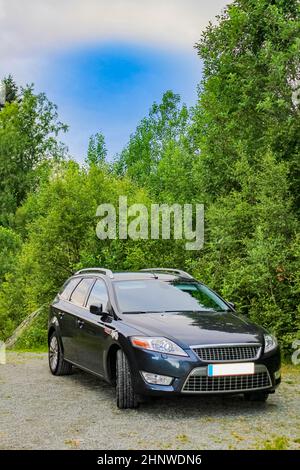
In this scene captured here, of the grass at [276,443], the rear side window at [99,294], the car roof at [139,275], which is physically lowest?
the grass at [276,443]

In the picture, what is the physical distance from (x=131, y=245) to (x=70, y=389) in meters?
11.7

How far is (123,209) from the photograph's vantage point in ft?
75.4

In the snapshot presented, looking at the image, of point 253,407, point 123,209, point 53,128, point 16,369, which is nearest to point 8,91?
point 53,128

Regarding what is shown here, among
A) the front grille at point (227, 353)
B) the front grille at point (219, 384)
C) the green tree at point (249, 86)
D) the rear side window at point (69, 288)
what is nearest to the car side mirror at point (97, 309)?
the front grille at point (227, 353)

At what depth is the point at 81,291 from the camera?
11.0 m

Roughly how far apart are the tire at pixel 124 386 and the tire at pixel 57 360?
9.55ft

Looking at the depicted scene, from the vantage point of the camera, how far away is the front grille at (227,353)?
8211 mm

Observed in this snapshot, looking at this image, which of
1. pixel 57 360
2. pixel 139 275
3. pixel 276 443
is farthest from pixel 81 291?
pixel 276 443

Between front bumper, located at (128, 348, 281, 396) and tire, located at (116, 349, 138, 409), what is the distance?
145mm

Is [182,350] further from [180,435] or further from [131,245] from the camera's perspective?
[131,245]

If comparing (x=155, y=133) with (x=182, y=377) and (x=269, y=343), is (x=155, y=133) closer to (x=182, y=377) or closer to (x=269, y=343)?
(x=269, y=343)

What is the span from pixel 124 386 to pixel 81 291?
108 inches

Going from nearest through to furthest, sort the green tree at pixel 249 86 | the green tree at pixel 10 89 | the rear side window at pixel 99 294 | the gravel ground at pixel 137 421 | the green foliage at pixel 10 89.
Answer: the gravel ground at pixel 137 421 < the rear side window at pixel 99 294 < the green tree at pixel 249 86 < the green tree at pixel 10 89 < the green foliage at pixel 10 89

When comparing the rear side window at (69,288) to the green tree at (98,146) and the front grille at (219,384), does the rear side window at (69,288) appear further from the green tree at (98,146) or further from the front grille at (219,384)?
the green tree at (98,146)
